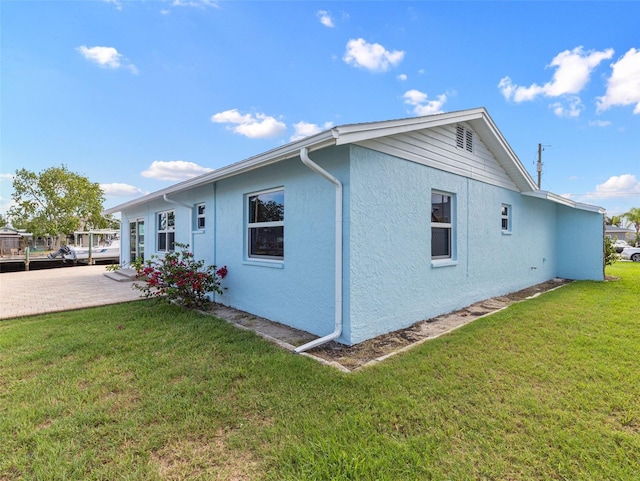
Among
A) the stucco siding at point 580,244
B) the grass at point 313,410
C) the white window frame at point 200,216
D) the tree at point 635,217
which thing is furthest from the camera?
the tree at point 635,217

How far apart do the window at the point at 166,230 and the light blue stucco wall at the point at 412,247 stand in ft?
25.2

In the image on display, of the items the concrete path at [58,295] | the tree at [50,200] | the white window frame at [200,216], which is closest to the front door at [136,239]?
the concrete path at [58,295]

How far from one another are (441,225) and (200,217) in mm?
6119

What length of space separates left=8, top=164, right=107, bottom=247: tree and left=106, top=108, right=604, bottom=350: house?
29210 mm

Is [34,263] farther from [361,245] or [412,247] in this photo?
[412,247]

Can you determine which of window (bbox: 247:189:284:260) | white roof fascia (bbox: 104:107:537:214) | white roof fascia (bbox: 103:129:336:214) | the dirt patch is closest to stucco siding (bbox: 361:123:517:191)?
white roof fascia (bbox: 104:107:537:214)

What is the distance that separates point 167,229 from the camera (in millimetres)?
10469

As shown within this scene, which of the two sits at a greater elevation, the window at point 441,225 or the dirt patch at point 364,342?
the window at point 441,225

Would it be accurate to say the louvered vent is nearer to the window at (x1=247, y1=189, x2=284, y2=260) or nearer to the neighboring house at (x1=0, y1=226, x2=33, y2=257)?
the window at (x1=247, y1=189, x2=284, y2=260)

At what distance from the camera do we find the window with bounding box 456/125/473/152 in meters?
6.51

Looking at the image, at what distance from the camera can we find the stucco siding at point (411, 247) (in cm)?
443

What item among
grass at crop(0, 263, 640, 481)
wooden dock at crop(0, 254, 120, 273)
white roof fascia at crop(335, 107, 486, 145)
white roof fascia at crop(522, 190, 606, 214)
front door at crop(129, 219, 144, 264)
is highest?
white roof fascia at crop(335, 107, 486, 145)

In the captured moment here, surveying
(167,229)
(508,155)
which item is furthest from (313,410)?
(167,229)

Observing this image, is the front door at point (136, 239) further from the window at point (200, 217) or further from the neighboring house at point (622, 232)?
the neighboring house at point (622, 232)
